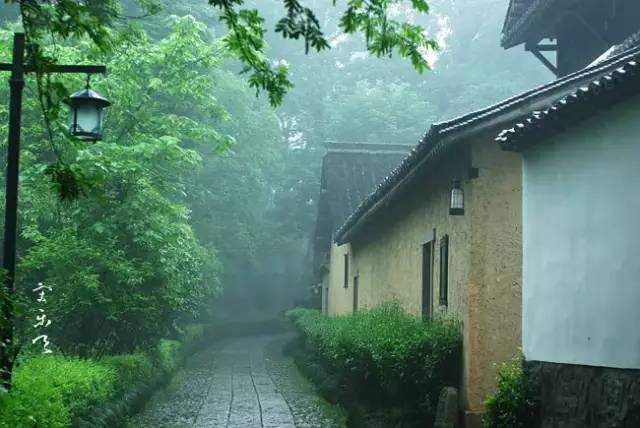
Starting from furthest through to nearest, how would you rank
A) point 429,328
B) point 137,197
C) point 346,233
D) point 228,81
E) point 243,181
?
point 243,181 < point 228,81 < point 346,233 < point 137,197 < point 429,328

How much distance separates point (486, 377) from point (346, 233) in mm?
11547

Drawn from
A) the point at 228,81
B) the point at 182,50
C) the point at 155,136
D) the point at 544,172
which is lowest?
the point at 544,172

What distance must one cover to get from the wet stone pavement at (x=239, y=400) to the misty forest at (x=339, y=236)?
0.38 ft

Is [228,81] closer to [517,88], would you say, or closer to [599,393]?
[517,88]

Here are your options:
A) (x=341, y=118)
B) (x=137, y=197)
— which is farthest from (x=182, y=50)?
(x=341, y=118)

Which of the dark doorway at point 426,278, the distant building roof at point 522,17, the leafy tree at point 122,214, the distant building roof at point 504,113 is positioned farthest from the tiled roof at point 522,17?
the leafy tree at point 122,214

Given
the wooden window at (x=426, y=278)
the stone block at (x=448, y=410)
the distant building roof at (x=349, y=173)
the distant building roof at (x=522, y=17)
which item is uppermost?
the distant building roof at (x=522, y=17)

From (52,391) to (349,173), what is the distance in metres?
21.5

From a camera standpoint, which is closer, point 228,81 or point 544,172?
point 544,172

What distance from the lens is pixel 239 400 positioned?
56.4 ft

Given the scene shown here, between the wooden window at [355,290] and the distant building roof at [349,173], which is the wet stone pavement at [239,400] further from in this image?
the distant building roof at [349,173]

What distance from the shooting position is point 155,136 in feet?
58.2

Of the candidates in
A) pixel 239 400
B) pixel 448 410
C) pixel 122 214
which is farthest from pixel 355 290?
pixel 448 410

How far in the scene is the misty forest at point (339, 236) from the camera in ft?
23.0
